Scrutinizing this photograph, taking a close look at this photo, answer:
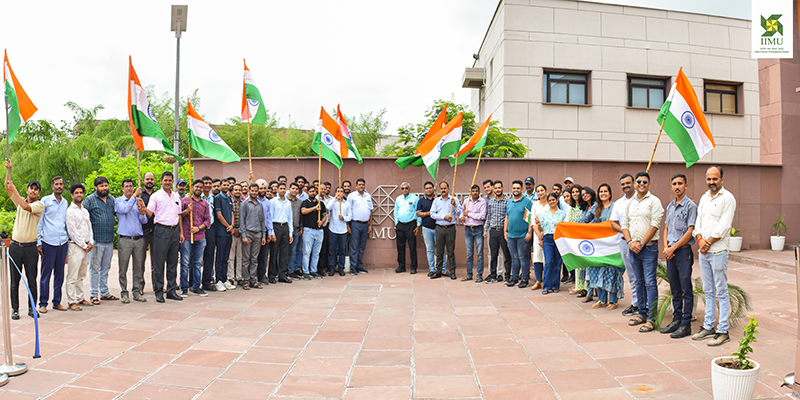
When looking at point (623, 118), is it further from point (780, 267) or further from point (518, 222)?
point (518, 222)

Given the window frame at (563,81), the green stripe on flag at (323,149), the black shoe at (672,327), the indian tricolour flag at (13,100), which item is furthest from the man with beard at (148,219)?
the window frame at (563,81)

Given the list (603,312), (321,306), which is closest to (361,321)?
(321,306)

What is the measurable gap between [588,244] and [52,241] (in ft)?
24.1

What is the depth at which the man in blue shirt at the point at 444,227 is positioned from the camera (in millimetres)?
9352

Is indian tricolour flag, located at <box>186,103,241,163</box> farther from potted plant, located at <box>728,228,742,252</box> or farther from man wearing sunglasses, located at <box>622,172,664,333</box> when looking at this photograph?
potted plant, located at <box>728,228,742,252</box>

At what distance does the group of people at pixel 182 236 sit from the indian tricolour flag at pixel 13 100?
0.72 m

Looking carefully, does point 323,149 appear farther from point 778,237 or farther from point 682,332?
point 778,237

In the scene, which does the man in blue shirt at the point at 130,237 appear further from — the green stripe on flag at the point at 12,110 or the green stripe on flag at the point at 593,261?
the green stripe on flag at the point at 593,261

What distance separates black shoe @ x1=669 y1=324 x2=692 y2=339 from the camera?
5156mm

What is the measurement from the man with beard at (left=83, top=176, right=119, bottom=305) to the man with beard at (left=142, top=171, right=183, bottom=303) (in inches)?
22.2

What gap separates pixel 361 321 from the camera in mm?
6000

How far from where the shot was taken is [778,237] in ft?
37.6

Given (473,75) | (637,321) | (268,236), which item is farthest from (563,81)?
(637,321)

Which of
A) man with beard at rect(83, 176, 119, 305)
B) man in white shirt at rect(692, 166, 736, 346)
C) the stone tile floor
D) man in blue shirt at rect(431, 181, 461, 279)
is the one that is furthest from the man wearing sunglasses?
man with beard at rect(83, 176, 119, 305)
